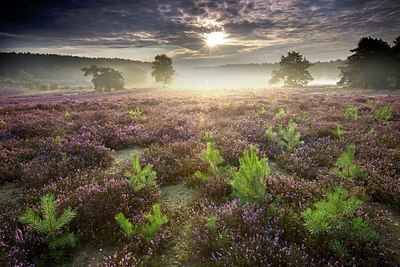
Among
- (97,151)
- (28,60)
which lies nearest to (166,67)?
(97,151)

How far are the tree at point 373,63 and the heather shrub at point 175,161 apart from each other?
6305cm

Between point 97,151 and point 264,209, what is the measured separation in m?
5.43

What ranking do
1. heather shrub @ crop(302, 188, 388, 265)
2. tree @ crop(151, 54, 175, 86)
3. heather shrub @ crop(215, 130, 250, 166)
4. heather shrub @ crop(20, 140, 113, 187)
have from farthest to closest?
tree @ crop(151, 54, 175, 86) → heather shrub @ crop(215, 130, 250, 166) → heather shrub @ crop(20, 140, 113, 187) → heather shrub @ crop(302, 188, 388, 265)

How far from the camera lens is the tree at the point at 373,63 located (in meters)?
54.9

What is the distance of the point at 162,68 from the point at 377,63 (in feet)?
246

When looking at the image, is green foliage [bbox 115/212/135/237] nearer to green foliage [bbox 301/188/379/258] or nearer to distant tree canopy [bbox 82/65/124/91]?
green foliage [bbox 301/188/379/258]

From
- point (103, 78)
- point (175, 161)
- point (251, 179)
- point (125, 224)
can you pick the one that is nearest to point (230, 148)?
point (175, 161)

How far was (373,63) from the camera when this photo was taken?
5612 centimetres

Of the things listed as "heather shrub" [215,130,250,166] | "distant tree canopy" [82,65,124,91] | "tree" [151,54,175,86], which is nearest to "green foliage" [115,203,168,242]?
"heather shrub" [215,130,250,166]

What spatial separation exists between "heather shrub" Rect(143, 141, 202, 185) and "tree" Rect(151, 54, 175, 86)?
10017 centimetres

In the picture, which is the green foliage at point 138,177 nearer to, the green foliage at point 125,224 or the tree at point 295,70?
the green foliage at point 125,224

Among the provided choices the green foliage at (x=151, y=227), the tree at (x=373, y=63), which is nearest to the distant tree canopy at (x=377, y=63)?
the tree at (x=373, y=63)

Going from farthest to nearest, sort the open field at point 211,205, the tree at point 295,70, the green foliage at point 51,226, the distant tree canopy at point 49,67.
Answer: the distant tree canopy at point 49,67 → the tree at point 295,70 → the green foliage at point 51,226 → the open field at point 211,205

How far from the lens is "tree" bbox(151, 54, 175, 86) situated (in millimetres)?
103625
